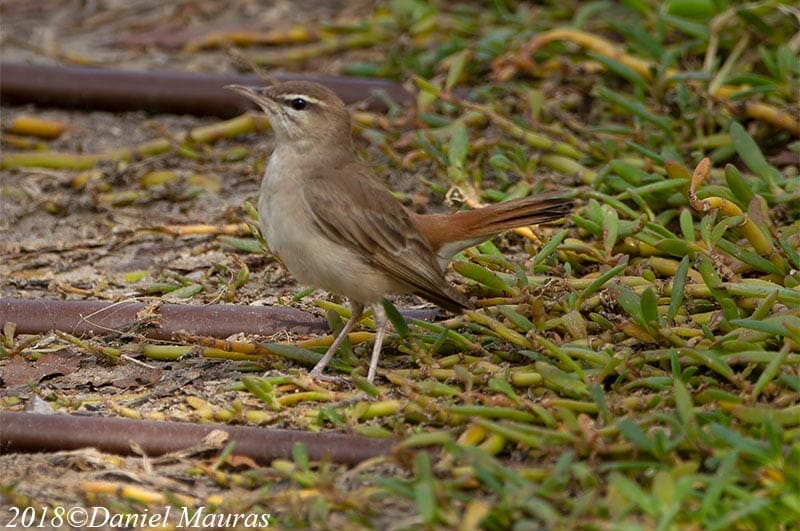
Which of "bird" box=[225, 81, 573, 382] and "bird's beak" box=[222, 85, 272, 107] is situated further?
"bird's beak" box=[222, 85, 272, 107]

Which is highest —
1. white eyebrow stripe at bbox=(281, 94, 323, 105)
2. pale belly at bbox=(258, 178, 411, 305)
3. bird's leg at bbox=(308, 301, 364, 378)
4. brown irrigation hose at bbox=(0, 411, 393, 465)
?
white eyebrow stripe at bbox=(281, 94, 323, 105)

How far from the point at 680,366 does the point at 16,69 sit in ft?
18.9

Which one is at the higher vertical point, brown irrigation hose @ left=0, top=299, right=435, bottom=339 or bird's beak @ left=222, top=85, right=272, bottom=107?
bird's beak @ left=222, top=85, right=272, bottom=107

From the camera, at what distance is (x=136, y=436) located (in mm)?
4656

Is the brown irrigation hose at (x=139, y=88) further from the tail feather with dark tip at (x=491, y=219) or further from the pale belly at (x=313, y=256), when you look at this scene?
the pale belly at (x=313, y=256)

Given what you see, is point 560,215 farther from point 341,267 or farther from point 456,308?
point 341,267

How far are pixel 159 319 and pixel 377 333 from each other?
3.53ft

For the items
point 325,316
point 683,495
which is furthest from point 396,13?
point 683,495

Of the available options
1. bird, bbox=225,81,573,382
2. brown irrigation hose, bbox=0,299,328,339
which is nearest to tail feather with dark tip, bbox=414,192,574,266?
bird, bbox=225,81,573,382

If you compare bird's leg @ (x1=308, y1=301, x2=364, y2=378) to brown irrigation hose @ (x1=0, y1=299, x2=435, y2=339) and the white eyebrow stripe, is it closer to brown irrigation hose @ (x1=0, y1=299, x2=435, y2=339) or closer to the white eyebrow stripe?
brown irrigation hose @ (x1=0, y1=299, x2=435, y2=339)

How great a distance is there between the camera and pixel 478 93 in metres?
7.92

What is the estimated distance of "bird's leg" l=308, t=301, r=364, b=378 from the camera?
5.26m

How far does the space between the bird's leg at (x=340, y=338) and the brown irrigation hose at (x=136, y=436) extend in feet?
2.13

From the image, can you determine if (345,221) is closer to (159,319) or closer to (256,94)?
(256,94)
